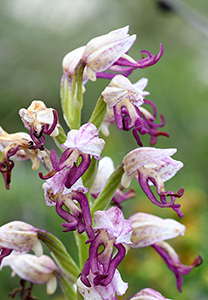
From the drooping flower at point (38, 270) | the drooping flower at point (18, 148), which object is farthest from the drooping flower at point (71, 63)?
the drooping flower at point (38, 270)

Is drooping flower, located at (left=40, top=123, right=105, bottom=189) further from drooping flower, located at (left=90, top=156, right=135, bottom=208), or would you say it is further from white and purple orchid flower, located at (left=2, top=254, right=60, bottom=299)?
white and purple orchid flower, located at (left=2, top=254, right=60, bottom=299)

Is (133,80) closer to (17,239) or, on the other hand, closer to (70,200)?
(17,239)

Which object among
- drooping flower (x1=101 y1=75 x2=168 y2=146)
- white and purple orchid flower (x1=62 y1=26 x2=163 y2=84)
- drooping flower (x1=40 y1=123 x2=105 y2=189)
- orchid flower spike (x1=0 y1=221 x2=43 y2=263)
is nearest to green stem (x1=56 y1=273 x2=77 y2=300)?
orchid flower spike (x1=0 y1=221 x2=43 y2=263)

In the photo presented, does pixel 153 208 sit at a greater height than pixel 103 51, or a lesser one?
lesser

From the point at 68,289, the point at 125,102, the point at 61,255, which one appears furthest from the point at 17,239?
the point at 125,102

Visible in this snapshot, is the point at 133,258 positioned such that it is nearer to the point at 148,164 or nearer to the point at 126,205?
the point at 126,205

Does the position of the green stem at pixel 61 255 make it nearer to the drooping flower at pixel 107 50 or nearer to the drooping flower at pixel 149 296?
the drooping flower at pixel 149 296

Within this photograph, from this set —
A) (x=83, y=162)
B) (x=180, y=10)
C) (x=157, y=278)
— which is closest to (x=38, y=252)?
(x=83, y=162)
